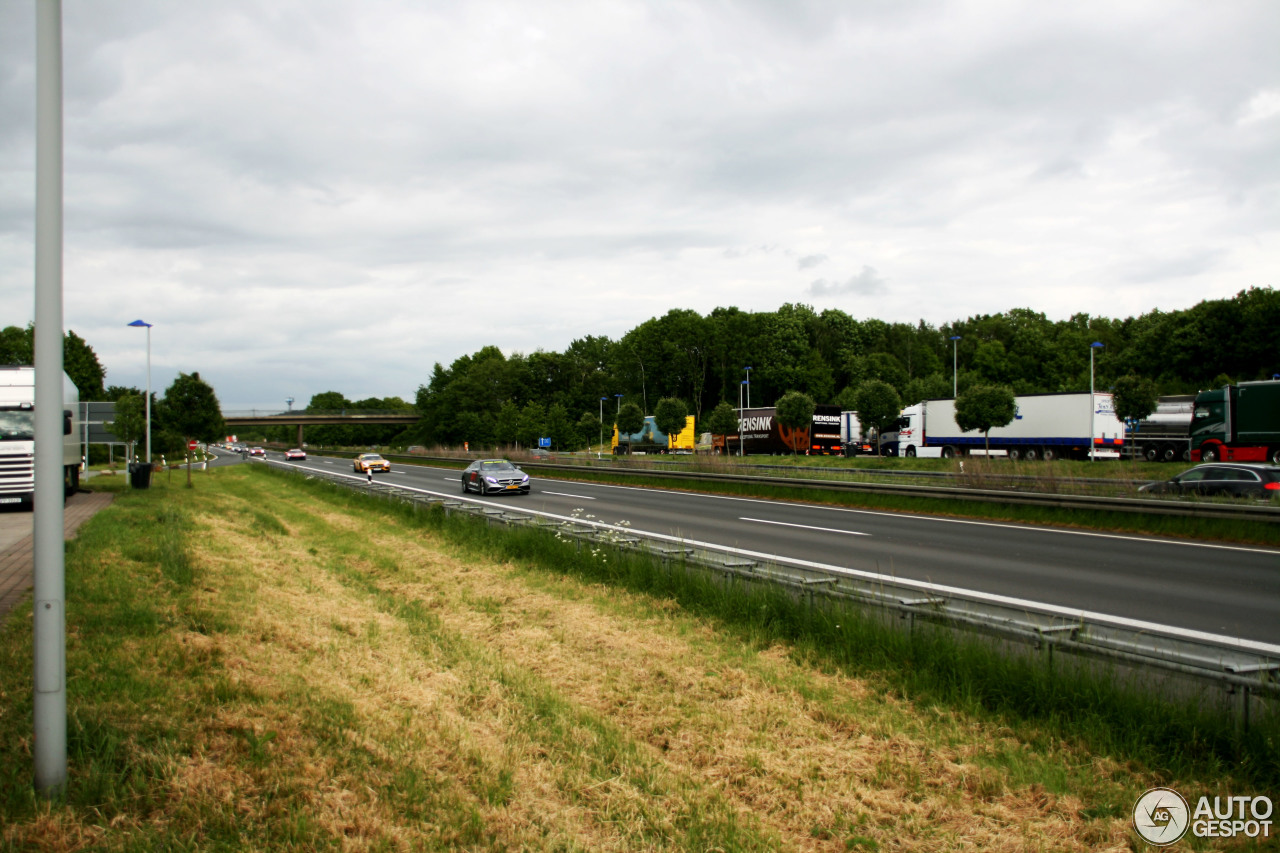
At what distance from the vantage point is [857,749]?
4.79 meters

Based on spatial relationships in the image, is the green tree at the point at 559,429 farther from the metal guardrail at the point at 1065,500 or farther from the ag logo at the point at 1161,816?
the ag logo at the point at 1161,816

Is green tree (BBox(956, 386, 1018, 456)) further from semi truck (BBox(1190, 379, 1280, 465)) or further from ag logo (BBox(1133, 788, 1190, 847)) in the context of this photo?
ag logo (BBox(1133, 788, 1190, 847))

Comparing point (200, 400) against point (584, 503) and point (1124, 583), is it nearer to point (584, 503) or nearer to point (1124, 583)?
point (584, 503)

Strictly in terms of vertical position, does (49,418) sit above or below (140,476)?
above

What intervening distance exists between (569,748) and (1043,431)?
42326 millimetres

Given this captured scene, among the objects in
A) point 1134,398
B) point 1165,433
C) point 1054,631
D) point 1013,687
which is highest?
point 1134,398

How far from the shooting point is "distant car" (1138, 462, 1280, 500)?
1636 cm

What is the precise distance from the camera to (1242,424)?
95.7ft

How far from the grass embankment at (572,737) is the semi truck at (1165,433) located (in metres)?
41.5

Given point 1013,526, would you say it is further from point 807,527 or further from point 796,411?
point 796,411

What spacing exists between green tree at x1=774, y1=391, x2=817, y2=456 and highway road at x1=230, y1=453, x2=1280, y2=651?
103 ft

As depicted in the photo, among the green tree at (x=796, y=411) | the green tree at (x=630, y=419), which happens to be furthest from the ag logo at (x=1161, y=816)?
the green tree at (x=630, y=419)

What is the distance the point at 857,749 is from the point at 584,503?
1932 cm

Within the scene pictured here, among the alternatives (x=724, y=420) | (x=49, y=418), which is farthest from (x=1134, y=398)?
(x=49, y=418)
